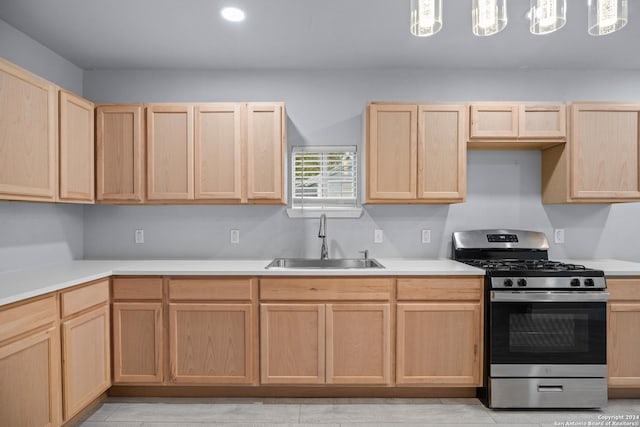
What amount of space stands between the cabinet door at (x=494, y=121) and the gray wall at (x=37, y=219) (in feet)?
10.6

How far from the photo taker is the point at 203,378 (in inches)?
98.8

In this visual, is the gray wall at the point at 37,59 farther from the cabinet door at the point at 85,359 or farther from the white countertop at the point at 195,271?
the cabinet door at the point at 85,359

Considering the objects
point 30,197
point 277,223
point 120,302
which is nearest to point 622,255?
point 277,223

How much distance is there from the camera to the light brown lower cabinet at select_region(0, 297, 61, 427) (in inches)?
67.0

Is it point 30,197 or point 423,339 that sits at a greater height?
point 30,197

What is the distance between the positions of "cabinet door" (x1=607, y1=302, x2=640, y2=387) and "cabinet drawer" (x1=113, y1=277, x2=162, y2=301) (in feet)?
10.2

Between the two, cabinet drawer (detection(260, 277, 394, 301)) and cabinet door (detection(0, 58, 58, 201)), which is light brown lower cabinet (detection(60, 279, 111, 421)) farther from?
cabinet drawer (detection(260, 277, 394, 301))

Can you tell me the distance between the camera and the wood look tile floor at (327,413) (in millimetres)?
2295

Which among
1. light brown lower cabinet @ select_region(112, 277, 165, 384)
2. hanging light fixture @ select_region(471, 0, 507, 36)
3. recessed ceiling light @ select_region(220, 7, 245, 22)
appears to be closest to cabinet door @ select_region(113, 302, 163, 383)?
light brown lower cabinet @ select_region(112, 277, 165, 384)

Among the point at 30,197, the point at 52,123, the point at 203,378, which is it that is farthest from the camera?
the point at 203,378

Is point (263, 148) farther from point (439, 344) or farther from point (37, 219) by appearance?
point (439, 344)

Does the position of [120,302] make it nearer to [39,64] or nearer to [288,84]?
[39,64]

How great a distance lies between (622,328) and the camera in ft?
8.25

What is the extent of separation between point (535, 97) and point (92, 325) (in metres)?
3.80
